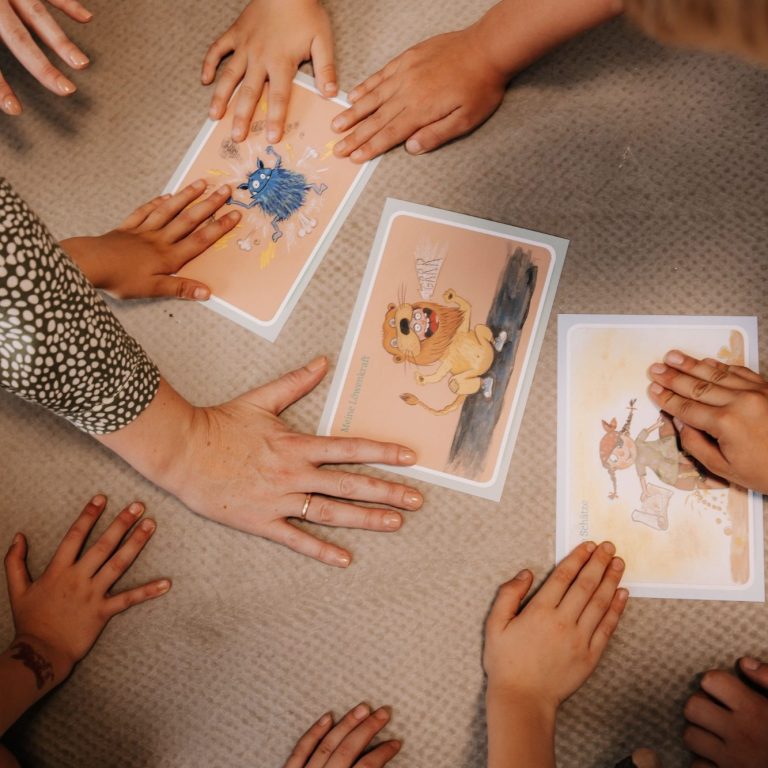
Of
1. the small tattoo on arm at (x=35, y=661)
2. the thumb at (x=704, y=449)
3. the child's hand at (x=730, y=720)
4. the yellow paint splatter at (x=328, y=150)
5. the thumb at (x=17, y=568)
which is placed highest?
the yellow paint splatter at (x=328, y=150)

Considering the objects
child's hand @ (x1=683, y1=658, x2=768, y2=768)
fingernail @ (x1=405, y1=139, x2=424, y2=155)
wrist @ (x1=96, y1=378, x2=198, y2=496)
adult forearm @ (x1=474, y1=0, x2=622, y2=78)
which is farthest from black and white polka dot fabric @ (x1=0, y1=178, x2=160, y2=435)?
child's hand @ (x1=683, y1=658, x2=768, y2=768)

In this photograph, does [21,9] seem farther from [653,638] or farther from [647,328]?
[653,638]

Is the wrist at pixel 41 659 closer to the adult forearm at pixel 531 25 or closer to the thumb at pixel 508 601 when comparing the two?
the thumb at pixel 508 601

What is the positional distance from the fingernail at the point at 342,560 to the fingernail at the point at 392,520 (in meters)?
0.06

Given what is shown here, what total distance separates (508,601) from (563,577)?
64mm

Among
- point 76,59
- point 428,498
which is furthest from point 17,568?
point 76,59

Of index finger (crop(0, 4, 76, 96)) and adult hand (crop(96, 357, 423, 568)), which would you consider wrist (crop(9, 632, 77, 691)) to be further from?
index finger (crop(0, 4, 76, 96))

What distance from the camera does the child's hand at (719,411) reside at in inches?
27.7

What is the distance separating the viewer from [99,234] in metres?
0.89

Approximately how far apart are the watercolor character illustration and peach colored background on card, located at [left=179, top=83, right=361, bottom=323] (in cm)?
A: 41

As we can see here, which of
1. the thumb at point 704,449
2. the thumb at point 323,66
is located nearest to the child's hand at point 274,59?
the thumb at point 323,66

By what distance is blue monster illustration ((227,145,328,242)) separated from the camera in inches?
33.7

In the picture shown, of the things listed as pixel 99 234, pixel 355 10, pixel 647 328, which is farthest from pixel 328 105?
pixel 647 328

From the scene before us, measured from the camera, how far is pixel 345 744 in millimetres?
754
